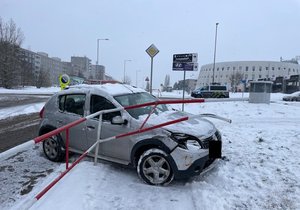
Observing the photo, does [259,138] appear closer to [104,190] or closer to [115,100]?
[115,100]

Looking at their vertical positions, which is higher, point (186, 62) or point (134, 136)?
point (186, 62)

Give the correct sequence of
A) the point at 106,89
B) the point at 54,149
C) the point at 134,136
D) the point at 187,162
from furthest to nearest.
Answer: the point at 54,149, the point at 106,89, the point at 134,136, the point at 187,162

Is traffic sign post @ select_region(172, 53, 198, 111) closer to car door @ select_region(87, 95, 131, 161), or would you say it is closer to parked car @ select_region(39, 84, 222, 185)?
parked car @ select_region(39, 84, 222, 185)

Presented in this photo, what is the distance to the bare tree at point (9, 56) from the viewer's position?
44.9m

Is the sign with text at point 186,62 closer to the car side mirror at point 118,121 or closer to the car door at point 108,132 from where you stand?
the car door at point 108,132

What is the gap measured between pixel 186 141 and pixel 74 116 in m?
2.59

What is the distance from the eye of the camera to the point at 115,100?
5371 millimetres

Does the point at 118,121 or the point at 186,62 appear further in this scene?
the point at 186,62

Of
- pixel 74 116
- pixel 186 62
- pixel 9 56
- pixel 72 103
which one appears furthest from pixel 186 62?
pixel 9 56

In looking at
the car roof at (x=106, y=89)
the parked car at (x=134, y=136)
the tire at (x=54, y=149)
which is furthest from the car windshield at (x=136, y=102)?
the tire at (x=54, y=149)

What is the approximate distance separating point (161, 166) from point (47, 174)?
2331 millimetres

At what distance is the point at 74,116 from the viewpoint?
18.8ft

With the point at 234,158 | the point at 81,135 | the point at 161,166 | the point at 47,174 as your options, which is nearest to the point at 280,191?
the point at 234,158

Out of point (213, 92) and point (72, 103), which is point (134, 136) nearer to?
point (72, 103)
